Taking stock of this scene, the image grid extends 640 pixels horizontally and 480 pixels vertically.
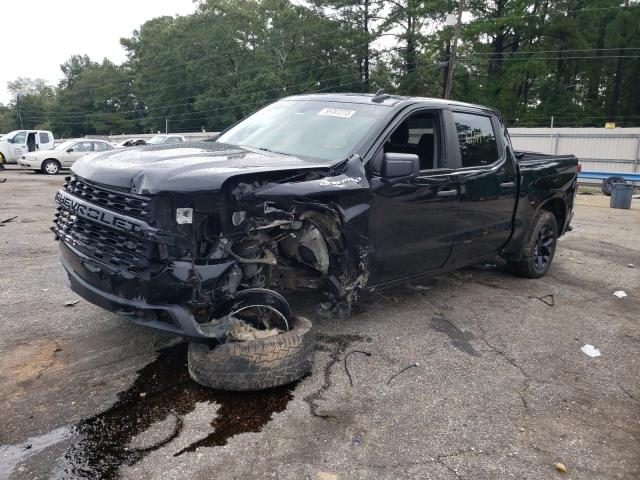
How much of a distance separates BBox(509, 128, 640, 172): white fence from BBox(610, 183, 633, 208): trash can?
29.6 ft

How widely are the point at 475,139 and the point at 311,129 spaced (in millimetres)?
1795

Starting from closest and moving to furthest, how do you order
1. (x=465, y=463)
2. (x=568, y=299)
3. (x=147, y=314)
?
(x=465, y=463) < (x=147, y=314) < (x=568, y=299)

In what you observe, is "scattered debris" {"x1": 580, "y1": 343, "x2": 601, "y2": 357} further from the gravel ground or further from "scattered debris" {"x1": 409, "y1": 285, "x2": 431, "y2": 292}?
"scattered debris" {"x1": 409, "y1": 285, "x2": 431, "y2": 292}

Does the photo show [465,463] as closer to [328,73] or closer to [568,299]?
[568,299]

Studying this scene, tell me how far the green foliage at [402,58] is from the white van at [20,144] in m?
21.4

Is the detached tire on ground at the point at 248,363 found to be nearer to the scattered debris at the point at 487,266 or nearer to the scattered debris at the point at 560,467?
the scattered debris at the point at 560,467

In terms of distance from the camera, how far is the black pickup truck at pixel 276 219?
9.39 feet

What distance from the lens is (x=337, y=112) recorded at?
4.34 m

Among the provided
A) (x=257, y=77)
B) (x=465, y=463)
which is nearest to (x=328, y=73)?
(x=257, y=77)

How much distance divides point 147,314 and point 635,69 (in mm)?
44147

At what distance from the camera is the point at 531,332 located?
14.7ft

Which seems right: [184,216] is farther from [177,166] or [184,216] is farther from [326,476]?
[326,476]

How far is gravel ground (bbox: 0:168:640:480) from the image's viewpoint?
2535mm

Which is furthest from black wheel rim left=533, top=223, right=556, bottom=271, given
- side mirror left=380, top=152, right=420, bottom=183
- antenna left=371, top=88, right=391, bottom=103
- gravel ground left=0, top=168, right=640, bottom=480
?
side mirror left=380, top=152, right=420, bottom=183
